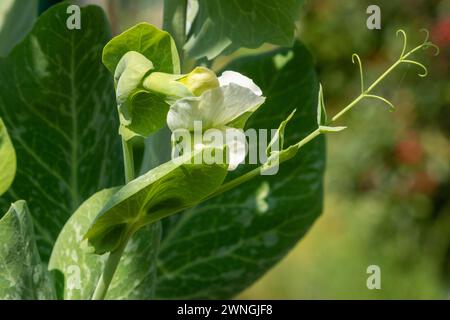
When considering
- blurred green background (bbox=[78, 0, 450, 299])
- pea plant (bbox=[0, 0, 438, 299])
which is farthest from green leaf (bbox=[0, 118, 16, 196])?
blurred green background (bbox=[78, 0, 450, 299])

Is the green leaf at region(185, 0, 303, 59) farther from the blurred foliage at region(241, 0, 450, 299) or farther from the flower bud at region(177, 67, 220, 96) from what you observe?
the blurred foliage at region(241, 0, 450, 299)

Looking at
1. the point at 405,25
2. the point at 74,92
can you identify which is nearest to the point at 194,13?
the point at 74,92

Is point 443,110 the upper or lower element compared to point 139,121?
upper

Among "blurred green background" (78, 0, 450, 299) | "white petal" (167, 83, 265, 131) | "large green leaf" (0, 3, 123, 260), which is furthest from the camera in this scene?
"blurred green background" (78, 0, 450, 299)

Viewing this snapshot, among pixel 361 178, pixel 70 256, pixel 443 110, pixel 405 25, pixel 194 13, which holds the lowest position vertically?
pixel 70 256

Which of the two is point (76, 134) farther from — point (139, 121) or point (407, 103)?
point (407, 103)
